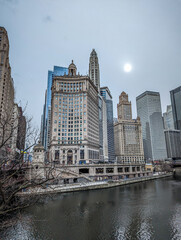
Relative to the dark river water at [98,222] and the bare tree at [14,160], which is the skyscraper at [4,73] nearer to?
the dark river water at [98,222]

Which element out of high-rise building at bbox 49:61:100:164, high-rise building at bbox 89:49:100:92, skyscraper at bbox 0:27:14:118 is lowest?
high-rise building at bbox 49:61:100:164

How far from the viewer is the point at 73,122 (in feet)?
397

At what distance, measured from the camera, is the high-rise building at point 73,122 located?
114375 millimetres

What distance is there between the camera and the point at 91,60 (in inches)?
7854

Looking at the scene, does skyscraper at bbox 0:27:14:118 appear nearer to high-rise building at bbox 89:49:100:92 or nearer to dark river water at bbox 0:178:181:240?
high-rise building at bbox 89:49:100:92

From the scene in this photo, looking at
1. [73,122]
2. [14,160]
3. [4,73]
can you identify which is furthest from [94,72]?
[14,160]

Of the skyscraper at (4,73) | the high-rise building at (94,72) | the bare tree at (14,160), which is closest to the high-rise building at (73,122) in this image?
the skyscraper at (4,73)

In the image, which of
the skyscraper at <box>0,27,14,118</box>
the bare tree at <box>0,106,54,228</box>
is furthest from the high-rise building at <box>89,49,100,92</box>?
the bare tree at <box>0,106,54,228</box>

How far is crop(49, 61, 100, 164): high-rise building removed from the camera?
114375 mm

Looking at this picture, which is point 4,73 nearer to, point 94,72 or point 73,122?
point 73,122

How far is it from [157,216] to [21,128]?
116 ft

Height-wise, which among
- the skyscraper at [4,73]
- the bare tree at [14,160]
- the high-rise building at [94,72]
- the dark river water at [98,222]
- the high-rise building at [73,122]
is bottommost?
the dark river water at [98,222]

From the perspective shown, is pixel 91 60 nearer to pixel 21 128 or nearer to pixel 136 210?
pixel 136 210

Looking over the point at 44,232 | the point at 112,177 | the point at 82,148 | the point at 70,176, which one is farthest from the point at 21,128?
the point at 82,148
